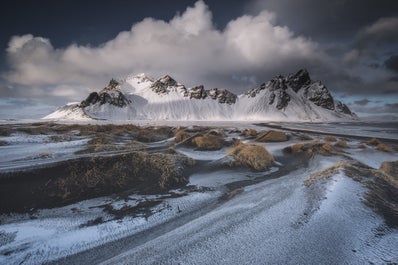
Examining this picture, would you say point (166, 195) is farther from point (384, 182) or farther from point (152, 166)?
point (384, 182)

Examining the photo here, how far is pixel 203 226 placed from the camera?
533 centimetres

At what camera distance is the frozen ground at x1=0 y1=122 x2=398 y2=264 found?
3.93 meters

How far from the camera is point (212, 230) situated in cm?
496

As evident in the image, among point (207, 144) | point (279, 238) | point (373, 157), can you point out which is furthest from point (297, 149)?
point (279, 238)

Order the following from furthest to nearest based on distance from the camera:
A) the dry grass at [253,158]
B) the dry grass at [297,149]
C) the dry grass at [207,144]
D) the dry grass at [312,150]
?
the dry grass at [207,144] < the dry grass at [297,149] < the dry grass at [312,150] < the dry grass at [253,158]

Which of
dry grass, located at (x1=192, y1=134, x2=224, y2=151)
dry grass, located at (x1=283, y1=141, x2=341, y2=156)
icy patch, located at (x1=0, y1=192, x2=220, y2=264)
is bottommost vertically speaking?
icy patch, located at (x1=0, y1=192, x2=220, y2=264)

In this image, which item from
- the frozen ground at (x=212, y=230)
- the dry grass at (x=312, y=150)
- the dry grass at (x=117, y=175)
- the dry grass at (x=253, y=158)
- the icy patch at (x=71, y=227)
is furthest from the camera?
the dry grass at (x=312, y=150)

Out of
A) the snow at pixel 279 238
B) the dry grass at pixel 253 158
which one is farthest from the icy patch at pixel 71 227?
the dry grass at pixel 253 158

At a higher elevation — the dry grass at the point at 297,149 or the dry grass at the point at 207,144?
the dry grass at the point at 207,144

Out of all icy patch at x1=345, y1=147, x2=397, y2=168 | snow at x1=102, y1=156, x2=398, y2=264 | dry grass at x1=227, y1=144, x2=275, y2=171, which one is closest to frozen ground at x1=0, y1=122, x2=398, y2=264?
snow at x1=102, y1=156, x2=398, y2=264

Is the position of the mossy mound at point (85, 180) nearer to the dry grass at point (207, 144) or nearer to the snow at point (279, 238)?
the snow at point (279, 238)

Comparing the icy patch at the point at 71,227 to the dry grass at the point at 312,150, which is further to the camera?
the dry grass at the point at 312,150

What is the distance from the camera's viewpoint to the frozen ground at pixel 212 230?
3.93 meters

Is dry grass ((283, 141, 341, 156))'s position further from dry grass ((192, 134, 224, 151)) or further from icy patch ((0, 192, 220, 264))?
icy patch ((0, 192, 220, 264))
